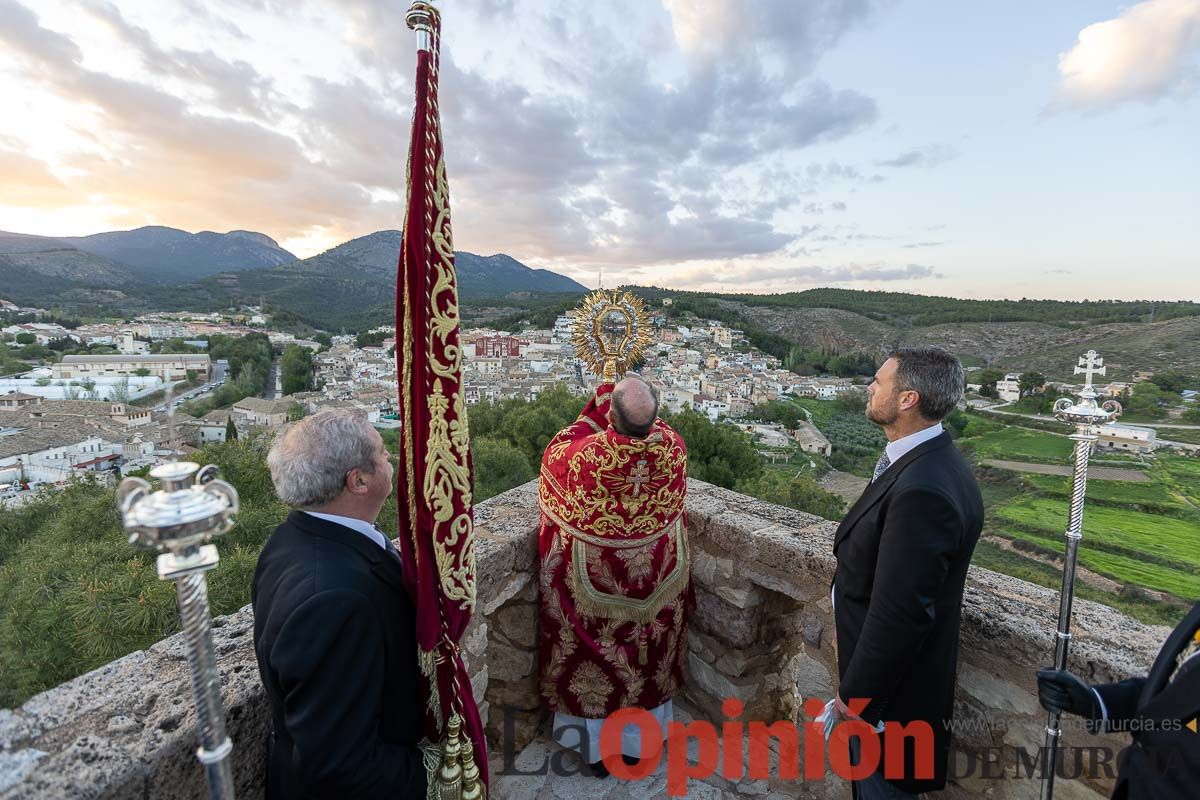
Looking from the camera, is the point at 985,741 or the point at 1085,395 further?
the point at 985,741

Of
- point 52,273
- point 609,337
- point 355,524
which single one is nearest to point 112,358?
point 609,337

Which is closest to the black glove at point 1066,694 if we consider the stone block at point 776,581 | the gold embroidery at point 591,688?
the stone block at point 776,581

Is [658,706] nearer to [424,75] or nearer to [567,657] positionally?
[567,657]

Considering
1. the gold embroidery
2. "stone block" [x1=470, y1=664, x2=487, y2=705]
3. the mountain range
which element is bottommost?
the gold embroidery

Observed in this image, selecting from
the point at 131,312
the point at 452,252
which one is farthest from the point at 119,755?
the point at 131,312

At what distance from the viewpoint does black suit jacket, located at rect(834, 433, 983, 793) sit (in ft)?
5.00

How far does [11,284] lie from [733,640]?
10597 centimetres

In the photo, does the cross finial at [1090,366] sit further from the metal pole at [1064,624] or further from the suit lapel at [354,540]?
the suit lapel at [354,540]

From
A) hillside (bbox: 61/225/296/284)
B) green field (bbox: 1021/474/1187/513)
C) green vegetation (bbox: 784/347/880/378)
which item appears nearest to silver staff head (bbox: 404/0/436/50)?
green field (bbox: 1021/474/1187/513)

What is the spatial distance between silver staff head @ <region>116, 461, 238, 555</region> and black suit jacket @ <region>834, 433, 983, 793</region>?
1601mm

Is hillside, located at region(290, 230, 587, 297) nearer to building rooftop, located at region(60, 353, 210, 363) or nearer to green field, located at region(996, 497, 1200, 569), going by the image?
building rooftop, located at region(60, 353, 210, 363)

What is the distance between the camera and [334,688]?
1.12 meters

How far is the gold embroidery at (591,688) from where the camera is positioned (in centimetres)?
262

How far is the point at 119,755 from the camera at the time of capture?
3.84ft
